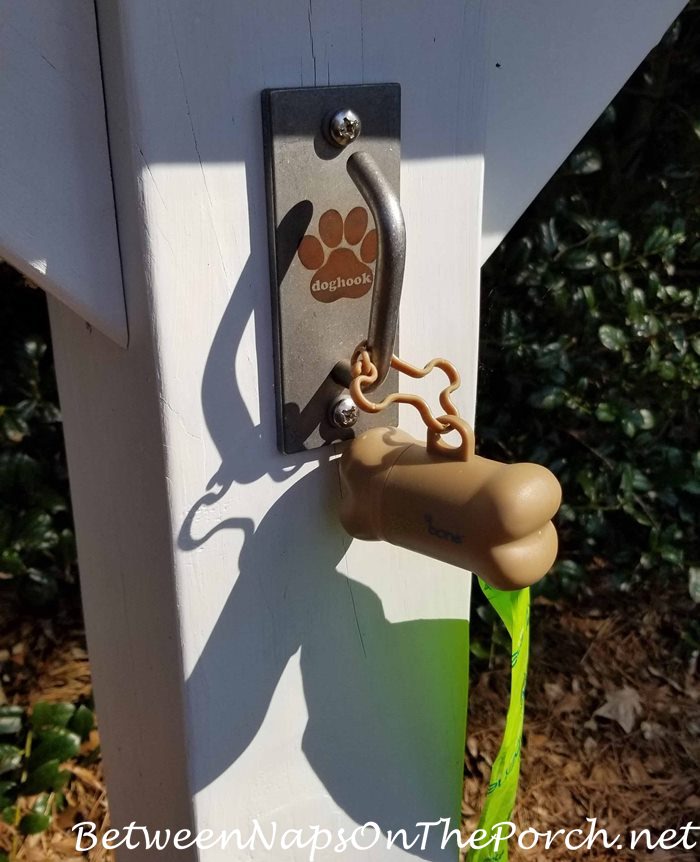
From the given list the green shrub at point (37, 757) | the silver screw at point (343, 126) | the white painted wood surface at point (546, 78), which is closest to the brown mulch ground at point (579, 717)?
the green shrub at point (37, 757)

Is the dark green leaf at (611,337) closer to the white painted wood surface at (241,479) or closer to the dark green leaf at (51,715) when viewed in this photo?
the white painted wood surface at (241,479)

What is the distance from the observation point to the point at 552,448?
6.49 feet

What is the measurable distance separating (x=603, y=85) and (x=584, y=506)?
1249mm

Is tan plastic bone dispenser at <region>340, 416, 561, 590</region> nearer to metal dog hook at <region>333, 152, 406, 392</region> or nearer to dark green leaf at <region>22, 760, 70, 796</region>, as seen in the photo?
metal dog hook at <region>333, 152, 406, 392</region>

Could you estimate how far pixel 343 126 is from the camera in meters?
0.70

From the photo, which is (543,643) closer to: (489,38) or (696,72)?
(696,72)

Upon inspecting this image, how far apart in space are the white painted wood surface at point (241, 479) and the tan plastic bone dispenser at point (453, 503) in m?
0.05

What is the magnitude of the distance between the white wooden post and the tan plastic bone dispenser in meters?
0.05

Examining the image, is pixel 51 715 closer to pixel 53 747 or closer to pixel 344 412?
pixel 53 747

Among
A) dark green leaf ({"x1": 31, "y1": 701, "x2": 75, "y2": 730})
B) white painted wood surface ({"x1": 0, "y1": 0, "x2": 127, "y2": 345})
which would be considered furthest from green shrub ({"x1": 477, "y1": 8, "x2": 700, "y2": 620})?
white painted wood surface ({"x1": 0, "y1": 0, "x2": 127, "y2": 345})

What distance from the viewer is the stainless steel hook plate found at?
2.26 ft

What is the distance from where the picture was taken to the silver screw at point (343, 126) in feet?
2.30

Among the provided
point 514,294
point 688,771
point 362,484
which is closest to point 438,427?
point 362,484

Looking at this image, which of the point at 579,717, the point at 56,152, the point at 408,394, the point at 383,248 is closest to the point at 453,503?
the point at 408,394
